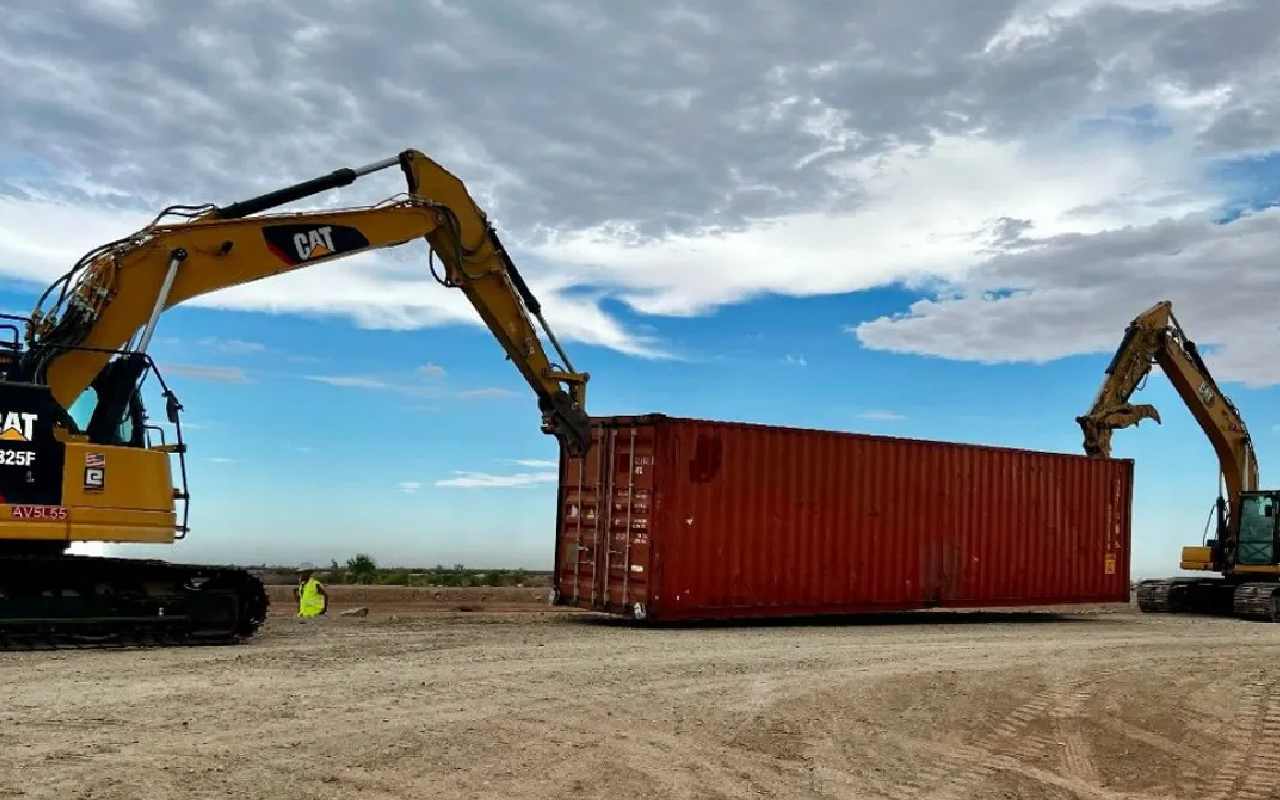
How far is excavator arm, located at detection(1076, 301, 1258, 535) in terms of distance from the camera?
24.2 metres

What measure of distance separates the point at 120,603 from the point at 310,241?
4.73 metres

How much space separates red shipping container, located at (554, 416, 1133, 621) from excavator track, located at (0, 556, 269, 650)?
5.80 meters

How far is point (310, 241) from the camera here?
566 inches

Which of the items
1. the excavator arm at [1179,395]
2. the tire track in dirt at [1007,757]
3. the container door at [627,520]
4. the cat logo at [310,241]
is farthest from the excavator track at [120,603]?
the excavator arm at [1179,395]

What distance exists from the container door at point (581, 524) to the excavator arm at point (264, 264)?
130cm

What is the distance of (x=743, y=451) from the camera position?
58.4ft

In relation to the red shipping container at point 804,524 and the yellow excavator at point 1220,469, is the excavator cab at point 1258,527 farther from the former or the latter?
the red shipping container at point 804,524

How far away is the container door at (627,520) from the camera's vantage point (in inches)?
676

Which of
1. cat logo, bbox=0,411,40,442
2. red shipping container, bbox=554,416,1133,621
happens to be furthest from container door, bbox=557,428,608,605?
cat logo, bbox=0,411,40,442

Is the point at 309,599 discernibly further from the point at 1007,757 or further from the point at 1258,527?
the point at 1258,527

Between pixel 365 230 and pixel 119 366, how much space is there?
3.60 metres

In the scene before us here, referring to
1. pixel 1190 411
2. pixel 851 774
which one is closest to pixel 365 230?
pixel 851 774

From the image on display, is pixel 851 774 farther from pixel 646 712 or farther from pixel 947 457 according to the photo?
pixel 947 457

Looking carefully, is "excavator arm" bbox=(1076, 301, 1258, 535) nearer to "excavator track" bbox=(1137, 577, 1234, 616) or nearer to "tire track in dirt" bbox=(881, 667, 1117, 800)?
"excavator track" bbox=(1137, 577, 1234, 616)
